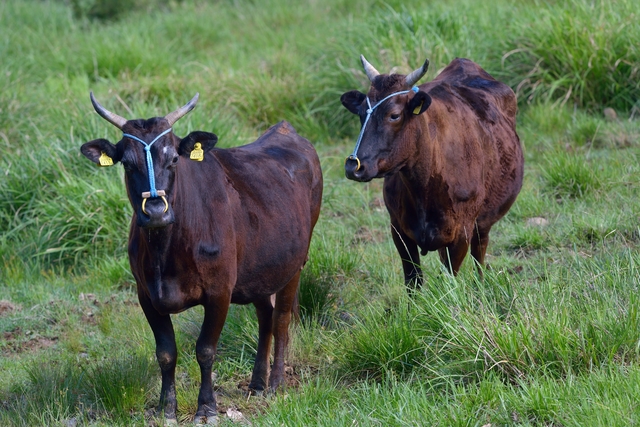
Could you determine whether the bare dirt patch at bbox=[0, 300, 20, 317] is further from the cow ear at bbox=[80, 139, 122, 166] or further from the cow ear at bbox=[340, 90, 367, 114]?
the cow ear at bbox=[340, 90, 367, 114]

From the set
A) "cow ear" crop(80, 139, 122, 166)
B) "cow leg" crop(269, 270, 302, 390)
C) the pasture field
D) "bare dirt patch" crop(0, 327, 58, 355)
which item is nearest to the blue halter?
"cow ear" crop(80, 139, 122, 166)

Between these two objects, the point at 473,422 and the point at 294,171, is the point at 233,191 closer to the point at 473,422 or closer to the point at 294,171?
the point at 294,171

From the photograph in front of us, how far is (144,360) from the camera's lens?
625 cm

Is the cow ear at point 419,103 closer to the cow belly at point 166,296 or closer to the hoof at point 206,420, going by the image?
the cow belly at point 166,296

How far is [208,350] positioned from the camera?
5746 mm

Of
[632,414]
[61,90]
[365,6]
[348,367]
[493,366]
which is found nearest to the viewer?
[632,414]

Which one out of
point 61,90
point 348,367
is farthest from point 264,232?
point 61,90

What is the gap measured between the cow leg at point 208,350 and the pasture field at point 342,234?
0.52ft

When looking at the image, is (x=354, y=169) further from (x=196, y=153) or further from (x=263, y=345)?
(x=263, y=345)

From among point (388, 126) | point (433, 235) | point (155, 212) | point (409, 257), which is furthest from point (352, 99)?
point (155, 212)

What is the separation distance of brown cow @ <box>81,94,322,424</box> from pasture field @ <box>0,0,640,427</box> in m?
0.37

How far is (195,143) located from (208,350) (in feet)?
4.17

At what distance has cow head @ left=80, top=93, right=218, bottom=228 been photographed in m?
5.20

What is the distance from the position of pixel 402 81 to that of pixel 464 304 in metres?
1.70
